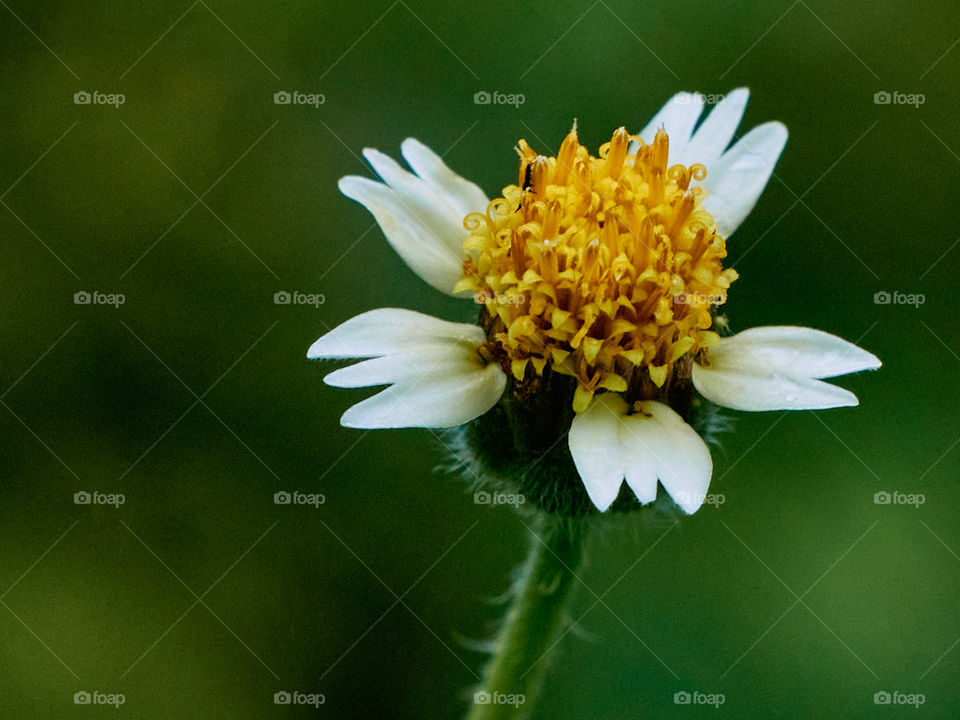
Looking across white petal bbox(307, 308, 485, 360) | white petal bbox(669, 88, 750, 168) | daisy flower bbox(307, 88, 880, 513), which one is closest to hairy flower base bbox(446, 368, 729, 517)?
daisy flower bbox(307, 88, 880, 513)

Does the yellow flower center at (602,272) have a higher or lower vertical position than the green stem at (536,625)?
higher

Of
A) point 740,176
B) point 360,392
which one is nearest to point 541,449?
point 740,176

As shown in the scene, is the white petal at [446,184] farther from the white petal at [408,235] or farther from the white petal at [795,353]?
the white petal at [795,353]

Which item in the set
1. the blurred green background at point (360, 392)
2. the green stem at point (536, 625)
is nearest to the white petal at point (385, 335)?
the green stem at point (536, 625)

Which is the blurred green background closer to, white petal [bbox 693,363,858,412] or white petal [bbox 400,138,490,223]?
white petal [bbox 400,138,490,223]

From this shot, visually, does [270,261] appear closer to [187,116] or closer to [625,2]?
[187,116]

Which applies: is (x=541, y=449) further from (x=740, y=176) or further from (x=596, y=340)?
(x=740, y=176)
